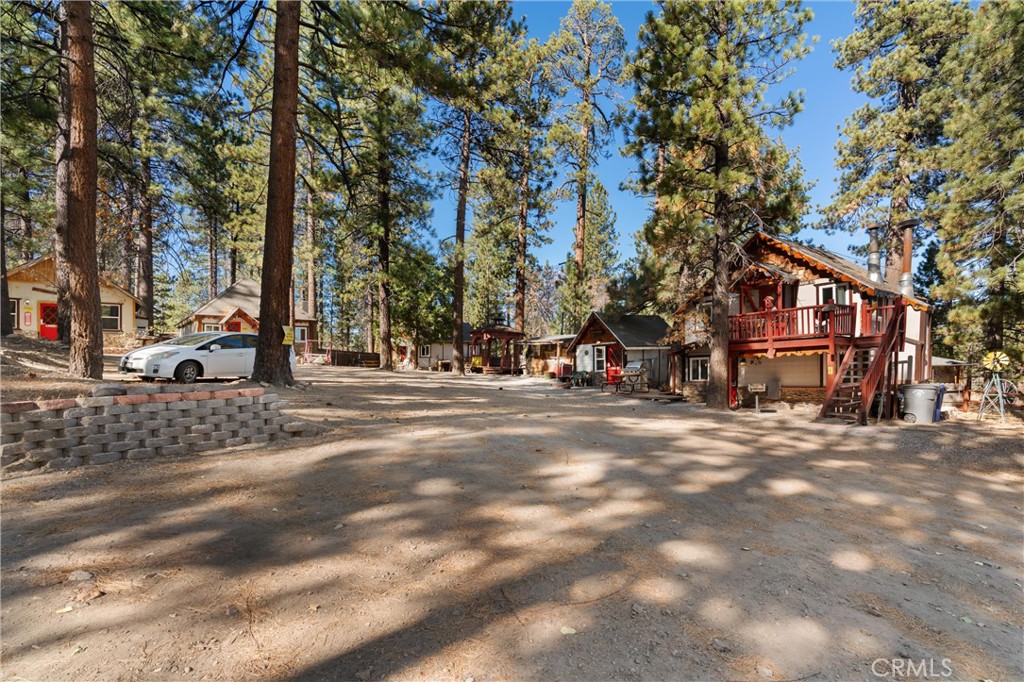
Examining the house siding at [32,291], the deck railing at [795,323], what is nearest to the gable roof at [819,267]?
the deck railing at [795,323]

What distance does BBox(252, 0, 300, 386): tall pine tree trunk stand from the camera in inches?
356

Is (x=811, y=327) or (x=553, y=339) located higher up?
(x=811, y=327)

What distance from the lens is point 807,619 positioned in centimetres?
268

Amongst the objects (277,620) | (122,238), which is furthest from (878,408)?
(122,238)

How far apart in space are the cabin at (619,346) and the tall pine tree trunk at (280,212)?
615 inches

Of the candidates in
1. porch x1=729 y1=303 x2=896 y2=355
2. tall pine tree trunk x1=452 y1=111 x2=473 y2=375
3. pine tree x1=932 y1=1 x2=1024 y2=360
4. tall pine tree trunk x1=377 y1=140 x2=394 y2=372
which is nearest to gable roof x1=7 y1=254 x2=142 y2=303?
tall pine tree trunk x1=377 y1=140 x2=394 y2=372

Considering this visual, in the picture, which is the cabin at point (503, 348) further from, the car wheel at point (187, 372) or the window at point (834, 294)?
the car wheel at point (187, 372)

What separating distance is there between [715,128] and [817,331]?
717 cm

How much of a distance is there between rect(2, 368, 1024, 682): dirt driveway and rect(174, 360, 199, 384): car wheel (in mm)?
6312

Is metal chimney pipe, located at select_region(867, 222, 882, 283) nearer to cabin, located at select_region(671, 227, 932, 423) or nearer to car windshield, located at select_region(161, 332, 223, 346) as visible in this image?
cabin, located at select_region(671, 227, 932, 423)

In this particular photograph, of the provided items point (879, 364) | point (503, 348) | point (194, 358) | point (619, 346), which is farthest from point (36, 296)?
point (879, 364)

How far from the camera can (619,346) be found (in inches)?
919

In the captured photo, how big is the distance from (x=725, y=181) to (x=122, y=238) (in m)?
24.8

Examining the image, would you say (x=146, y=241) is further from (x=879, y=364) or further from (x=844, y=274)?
(x=879, y=364)
